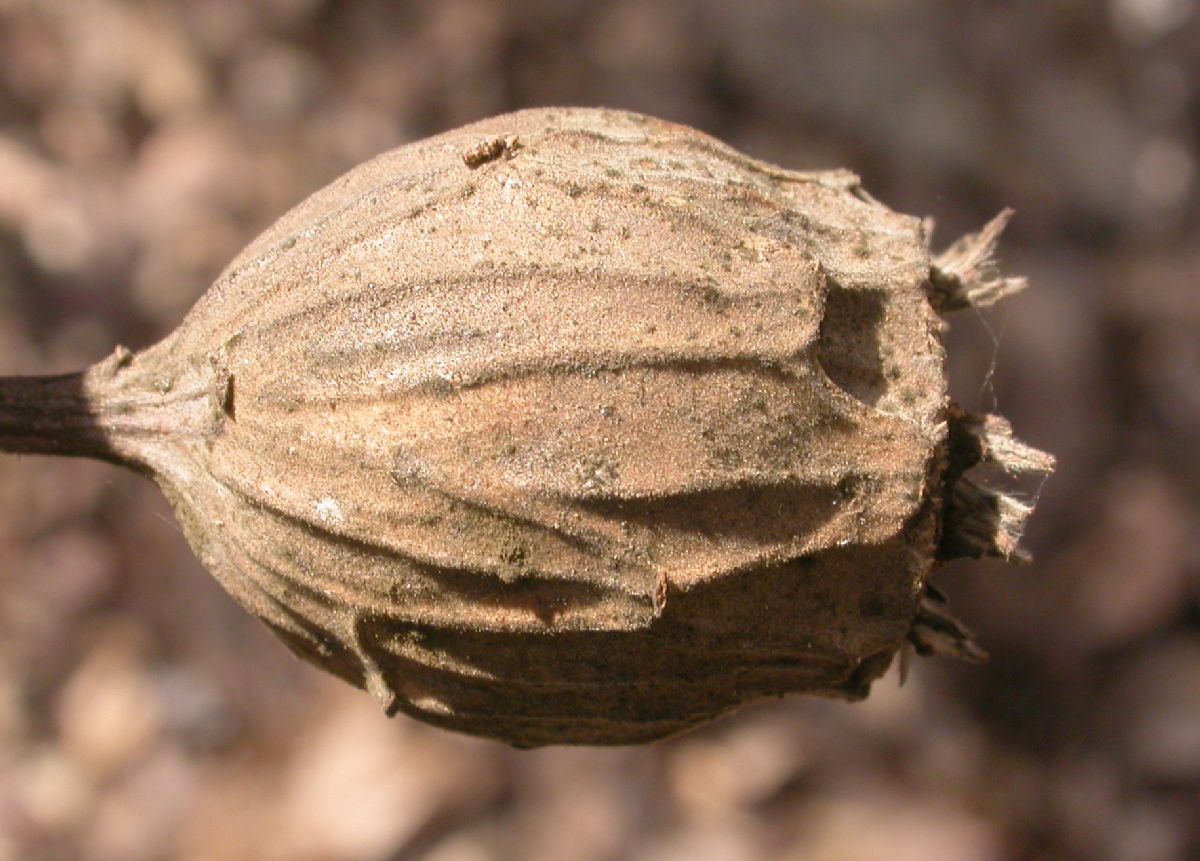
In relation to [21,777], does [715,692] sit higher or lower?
higher

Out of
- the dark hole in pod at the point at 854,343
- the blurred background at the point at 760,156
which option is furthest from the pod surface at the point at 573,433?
the blurred background at the point at 760,156

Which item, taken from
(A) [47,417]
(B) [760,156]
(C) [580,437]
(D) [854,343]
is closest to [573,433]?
(C) [580,437]

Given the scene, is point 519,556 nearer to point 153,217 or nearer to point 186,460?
point 186,460

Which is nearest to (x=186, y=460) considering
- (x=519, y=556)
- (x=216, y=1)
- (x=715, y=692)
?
(x=519, y=556)

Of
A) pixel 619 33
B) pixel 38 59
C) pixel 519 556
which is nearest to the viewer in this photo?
pixel 519 556

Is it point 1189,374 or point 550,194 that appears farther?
point 1189,374
